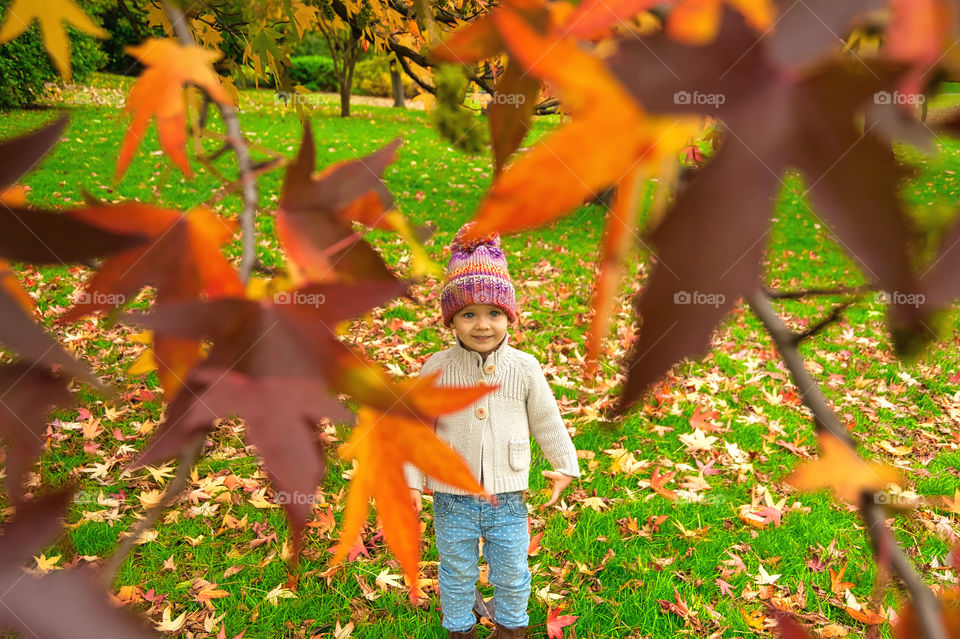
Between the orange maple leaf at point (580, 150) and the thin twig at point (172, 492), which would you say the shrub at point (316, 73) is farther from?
the orange maple leaf at point (580, 150)

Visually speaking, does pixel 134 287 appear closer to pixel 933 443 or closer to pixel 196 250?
pixel 196 250

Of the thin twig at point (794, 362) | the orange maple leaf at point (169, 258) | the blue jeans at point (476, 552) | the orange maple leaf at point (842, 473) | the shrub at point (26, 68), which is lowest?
the blue jeans at point (476, 552)

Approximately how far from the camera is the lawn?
2115 mm

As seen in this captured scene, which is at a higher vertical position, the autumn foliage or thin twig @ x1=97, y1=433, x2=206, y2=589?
the autumn foliage

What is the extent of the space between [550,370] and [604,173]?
3.43 meters

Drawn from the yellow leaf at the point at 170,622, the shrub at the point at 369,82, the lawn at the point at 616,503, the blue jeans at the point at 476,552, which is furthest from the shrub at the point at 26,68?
the shrub at the point at 369,82

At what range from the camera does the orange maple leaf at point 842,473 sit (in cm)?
43

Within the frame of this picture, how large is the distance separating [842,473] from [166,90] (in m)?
0.65

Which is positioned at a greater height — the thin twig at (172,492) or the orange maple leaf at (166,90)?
the orange maple leaf at (166,90)

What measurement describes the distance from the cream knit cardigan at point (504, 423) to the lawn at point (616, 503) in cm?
31

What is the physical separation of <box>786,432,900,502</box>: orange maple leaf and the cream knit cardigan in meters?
1.24

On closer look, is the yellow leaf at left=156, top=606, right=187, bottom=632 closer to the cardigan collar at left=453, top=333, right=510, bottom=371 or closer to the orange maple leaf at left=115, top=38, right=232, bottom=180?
the cardigan collar at left=453, top=333, right=510, bottom=371

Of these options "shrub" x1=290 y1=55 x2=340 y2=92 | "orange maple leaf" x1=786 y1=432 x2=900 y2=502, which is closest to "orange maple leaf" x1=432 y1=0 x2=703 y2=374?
"orange maple leaf" x1=786 y1=432 x2=900 y2=502

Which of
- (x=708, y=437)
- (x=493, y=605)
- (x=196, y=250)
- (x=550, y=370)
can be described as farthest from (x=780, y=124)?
(x=550, y=370)
